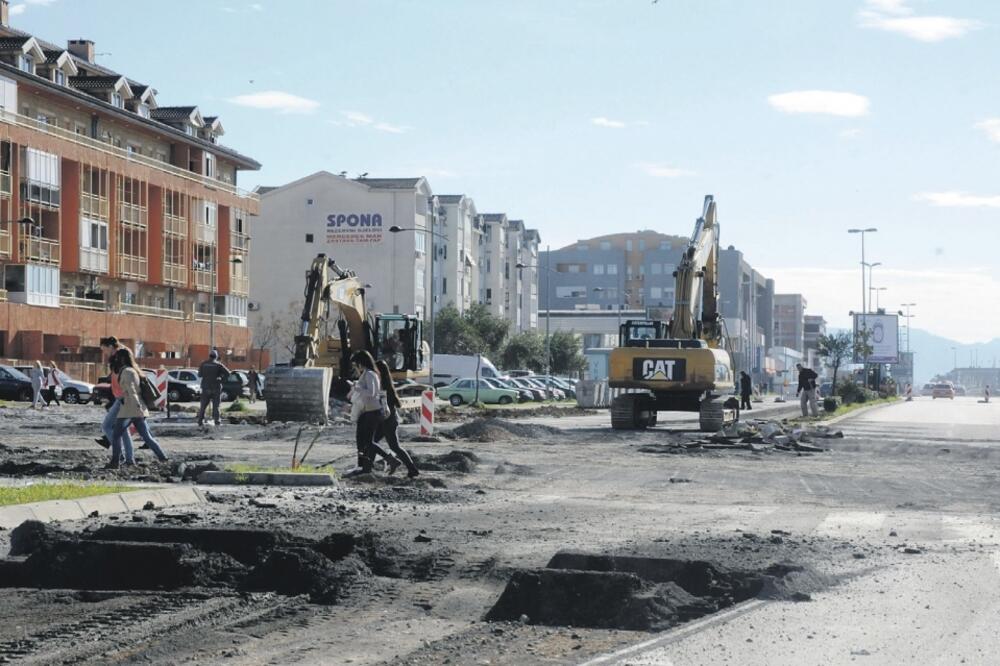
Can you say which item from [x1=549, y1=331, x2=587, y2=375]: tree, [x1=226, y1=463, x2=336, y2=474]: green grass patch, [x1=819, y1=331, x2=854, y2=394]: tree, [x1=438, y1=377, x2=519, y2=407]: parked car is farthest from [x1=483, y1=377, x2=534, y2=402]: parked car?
Result: [x1=226, y1=463, x2=336, y2=474]: green grass patch

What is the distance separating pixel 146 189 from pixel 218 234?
33.2 feet

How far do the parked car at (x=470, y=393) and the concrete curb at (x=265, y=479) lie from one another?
45.1 m

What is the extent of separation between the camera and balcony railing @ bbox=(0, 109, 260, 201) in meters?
65.2

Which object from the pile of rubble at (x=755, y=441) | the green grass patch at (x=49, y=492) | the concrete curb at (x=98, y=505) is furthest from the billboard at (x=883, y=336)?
the green grass patch at (x=49, y=492)

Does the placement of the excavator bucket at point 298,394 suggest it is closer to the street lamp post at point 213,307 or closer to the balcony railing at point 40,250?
the balcony railing at point 40,250

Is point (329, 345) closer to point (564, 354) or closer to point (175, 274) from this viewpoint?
point (175, 274)

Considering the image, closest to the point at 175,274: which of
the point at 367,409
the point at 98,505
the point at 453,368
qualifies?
the point at 453,368

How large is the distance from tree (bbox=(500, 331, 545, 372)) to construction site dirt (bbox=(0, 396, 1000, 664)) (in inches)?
3590

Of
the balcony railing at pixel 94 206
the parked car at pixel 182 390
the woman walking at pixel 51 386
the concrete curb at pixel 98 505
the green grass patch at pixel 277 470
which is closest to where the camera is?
the concrete curb at pixel 98 505

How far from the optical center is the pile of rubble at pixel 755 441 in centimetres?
2827

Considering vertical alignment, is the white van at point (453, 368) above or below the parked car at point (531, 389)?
above

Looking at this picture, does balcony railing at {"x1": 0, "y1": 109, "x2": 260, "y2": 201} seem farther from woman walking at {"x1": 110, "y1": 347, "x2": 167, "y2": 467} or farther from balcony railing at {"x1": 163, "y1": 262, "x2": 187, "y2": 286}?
woman walking at {"x1": 110, "y1": 347, "x2": 167, "y2": 467}

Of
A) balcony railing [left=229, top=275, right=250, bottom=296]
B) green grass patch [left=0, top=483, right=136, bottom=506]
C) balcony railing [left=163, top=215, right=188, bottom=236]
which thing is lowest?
green grass patch [left=0, top=483, right=136, bottom=506]

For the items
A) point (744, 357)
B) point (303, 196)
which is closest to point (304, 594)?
point (303, 196)
